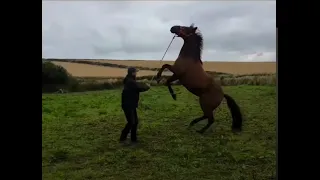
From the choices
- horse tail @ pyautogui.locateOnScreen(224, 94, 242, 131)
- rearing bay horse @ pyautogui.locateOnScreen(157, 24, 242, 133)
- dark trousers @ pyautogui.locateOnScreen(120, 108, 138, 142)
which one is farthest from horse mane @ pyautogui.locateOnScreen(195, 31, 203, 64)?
dark trousers @ pyautogui.locateOnScreen(120, 108, 138, 142)

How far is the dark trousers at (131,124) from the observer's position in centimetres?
363

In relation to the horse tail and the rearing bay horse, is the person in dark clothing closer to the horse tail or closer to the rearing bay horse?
the rearing bay horse

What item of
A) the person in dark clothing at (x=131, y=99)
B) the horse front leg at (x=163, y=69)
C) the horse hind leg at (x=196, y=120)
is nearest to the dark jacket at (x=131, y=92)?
the person in dark clothing at (x=131, y=99)

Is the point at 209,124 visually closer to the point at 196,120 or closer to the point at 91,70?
the point at 196,120

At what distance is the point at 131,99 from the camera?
144 inches

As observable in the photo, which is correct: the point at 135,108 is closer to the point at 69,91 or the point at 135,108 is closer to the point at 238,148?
the point at 69,91

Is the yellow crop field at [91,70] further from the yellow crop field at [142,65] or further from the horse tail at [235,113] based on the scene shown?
the horse tail at [235,113]

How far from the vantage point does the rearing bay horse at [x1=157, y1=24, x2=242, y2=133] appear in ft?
12.1

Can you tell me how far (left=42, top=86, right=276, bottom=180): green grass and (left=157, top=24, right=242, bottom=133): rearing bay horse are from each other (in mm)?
41

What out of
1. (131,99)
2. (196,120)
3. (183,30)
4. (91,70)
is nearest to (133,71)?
(131,99)

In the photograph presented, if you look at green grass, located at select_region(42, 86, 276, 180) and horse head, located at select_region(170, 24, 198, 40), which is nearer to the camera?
green grass, located at select_region(42, 86, 276, 180)

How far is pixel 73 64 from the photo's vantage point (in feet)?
12.1
